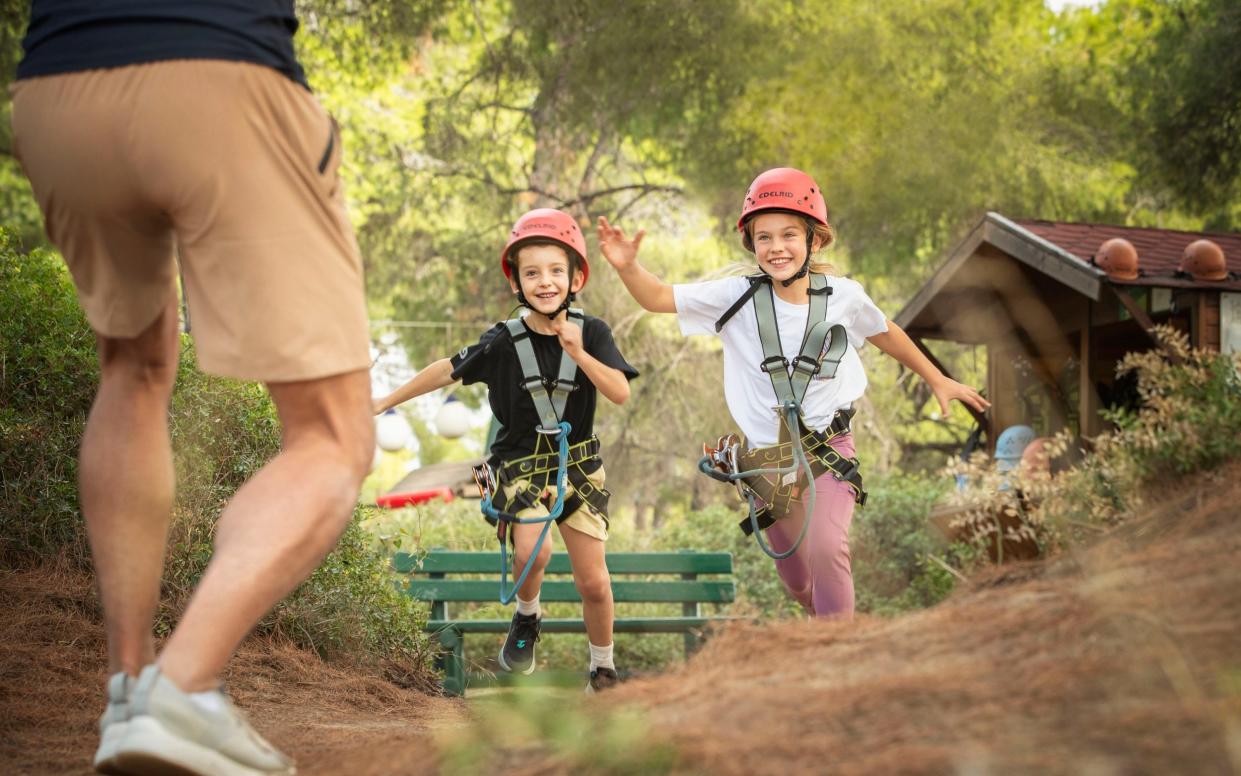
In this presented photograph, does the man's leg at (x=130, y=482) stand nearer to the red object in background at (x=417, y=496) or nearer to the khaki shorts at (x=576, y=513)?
the khaki shorts at (x=576, y=513)

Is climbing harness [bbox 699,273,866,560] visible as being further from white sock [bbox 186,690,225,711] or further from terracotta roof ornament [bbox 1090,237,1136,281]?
terracotta roof ornament [bbox 1090,237,1136,281]

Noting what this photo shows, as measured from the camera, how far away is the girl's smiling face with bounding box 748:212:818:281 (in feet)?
19.7

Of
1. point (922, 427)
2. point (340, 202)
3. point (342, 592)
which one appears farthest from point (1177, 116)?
point (340, 202)

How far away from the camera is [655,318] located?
1681cm

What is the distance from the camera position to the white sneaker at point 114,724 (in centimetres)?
253

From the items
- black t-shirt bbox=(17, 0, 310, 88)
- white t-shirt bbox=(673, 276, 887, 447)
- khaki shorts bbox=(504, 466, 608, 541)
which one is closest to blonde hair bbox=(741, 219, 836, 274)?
white t-shirt bbox=(673, 276, 887, 447)

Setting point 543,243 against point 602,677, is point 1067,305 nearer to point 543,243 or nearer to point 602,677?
point 543,243

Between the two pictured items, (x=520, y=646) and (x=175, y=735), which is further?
(x=520, y=646)

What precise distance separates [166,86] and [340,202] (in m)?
0.47

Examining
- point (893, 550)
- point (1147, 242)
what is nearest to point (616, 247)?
point (1147, 242)

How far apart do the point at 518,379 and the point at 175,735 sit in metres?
3.88

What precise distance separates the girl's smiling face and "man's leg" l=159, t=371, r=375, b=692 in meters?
3.41

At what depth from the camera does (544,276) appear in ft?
20.7

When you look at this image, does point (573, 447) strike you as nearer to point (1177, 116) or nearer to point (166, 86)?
point (166, 86)
